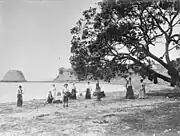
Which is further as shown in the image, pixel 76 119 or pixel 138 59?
pixel 138 59

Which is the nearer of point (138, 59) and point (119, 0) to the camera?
point (119, 0)

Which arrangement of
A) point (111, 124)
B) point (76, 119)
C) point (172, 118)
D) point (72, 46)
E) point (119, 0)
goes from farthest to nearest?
1. point (72, 46)
2. point (119, 0)
3. point (76, 119)
4. point (172, 118)
5. point (111, 124)

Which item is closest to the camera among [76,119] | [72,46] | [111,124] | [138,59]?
[111,124]

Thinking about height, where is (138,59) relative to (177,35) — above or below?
below

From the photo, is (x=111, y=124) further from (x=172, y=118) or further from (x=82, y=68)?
(x=82, y=68)

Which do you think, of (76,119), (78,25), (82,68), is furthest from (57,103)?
(76,119)

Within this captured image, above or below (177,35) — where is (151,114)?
below

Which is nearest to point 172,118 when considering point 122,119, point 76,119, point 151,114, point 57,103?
point 151,114

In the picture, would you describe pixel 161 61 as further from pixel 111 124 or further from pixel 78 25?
pixel 111 124

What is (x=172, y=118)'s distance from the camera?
26.1ft

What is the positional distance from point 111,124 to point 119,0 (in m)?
5.69

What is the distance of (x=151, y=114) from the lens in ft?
29.0

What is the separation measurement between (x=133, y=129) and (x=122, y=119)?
4.52 ft

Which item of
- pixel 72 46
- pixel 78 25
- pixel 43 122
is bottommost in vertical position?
pixel 43 122
